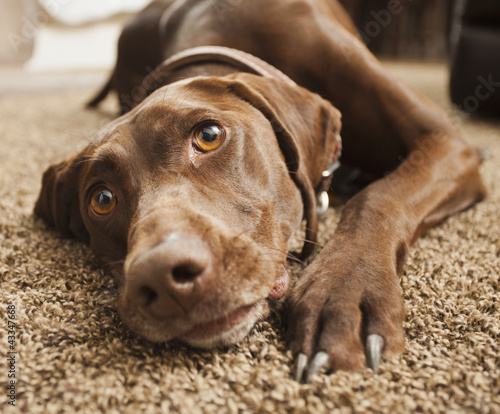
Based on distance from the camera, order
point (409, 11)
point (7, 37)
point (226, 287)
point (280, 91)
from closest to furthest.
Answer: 1. point (226, 287)
2. point (280, 91)
3. point (7, 37)
4. point (409, 11)

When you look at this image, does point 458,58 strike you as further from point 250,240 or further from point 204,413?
point 204,413

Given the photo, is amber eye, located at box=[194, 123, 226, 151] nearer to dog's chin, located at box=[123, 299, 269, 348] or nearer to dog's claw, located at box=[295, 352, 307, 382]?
dog's chin, located at box=[123, 299, 269, 348]

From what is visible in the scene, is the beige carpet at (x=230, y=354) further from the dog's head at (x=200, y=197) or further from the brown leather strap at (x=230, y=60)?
the brown leather strap at (x=230, y=60)

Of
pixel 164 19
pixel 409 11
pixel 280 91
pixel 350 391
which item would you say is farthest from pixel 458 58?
pixel 409 11

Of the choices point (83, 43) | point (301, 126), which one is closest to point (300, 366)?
point (301, 126)

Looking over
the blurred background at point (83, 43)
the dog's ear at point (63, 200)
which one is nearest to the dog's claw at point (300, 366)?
the dog's ear at point (63, 200)

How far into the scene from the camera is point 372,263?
1462 mm

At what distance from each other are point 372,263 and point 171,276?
65 centimetres

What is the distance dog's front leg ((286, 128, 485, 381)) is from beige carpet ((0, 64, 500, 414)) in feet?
0.19

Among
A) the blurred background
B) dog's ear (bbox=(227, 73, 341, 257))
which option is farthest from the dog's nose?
the blurred background

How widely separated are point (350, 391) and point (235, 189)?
2.29ft

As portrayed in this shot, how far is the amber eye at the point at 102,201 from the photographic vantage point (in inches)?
64.6

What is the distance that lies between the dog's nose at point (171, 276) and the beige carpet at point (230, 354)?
0.59 feet

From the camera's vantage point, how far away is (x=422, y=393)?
1.10 m
